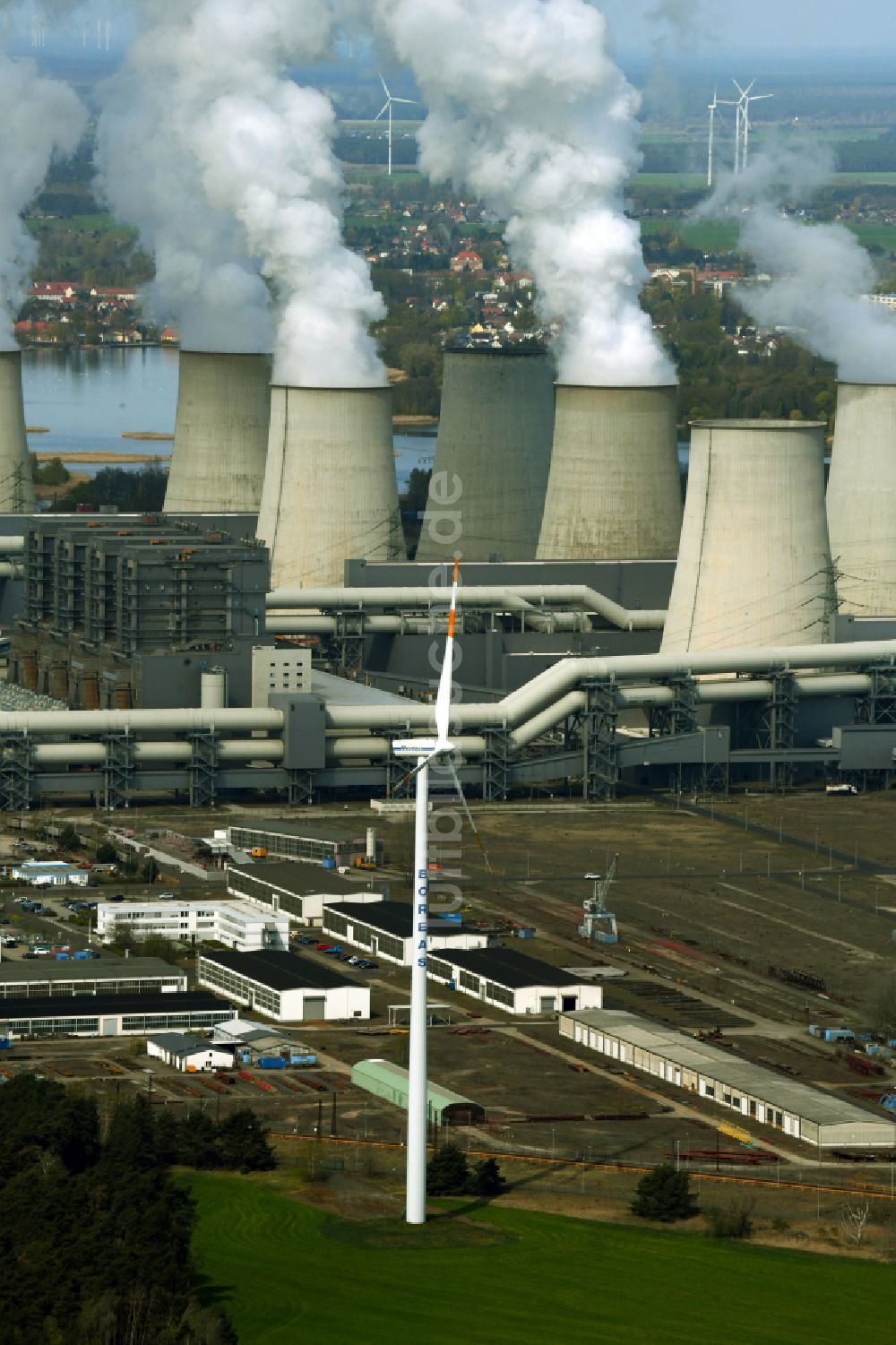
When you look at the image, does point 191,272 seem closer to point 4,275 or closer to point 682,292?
point 4,275

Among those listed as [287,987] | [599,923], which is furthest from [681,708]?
[287,987]

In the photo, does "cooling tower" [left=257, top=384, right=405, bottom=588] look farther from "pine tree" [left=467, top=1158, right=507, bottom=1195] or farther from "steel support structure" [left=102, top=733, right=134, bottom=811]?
"pine tree" [left=467, top=1158, right=507, bottom=1195]

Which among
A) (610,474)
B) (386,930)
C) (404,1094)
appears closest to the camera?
(404,1094)

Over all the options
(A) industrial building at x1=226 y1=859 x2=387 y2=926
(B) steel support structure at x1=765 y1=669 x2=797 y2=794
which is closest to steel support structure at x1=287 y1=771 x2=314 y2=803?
(A) industrial building at x1=226 y1=859 x2=387 y2=926

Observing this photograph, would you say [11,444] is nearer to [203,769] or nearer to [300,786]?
[203,769]

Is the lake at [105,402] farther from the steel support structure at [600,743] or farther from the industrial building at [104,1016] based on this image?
the industrial building at [104,1016]
